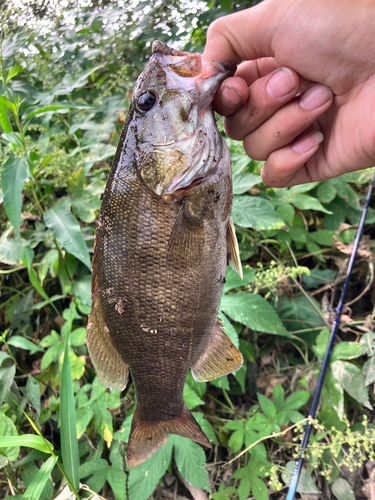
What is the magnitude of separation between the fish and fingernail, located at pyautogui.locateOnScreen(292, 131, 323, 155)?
14.3 inches

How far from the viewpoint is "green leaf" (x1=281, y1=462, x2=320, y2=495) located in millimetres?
1664

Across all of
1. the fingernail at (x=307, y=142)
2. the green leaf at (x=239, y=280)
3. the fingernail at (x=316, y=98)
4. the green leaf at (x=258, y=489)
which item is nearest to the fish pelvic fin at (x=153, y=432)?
the green leaf at (x=258, y=489)

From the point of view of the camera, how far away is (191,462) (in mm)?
1552

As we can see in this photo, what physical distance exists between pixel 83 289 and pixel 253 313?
108cm

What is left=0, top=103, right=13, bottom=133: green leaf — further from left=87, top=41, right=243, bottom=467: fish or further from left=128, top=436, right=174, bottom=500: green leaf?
left=128, top=436, right=174, bottom=500: green leaf

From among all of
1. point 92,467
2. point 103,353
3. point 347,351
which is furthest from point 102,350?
point 347,351

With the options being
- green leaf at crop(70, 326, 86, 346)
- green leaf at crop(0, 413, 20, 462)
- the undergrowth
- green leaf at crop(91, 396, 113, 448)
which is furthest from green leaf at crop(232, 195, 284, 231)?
green leaf at crop(0, 413, 20, 462)

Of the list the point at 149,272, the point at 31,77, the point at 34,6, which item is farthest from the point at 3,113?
the point at 34,6

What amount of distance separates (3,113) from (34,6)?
222cm

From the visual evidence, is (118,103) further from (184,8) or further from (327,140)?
(327,140)

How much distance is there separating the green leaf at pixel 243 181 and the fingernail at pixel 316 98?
2.15ft

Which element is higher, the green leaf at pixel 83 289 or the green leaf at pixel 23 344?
the green leaf at pixel 83 289

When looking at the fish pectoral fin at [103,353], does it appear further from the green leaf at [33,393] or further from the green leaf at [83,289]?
the green leaf at [33,393]

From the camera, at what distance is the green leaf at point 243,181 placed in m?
1.80
